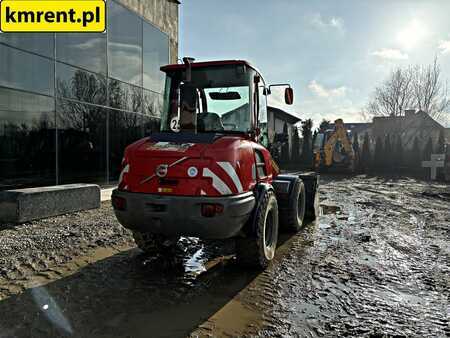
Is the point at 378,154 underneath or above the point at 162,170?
above

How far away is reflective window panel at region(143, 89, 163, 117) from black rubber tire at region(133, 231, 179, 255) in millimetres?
10428

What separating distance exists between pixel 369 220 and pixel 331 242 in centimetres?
224

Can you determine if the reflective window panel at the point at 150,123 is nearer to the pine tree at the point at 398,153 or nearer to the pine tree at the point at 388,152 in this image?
the pine tree at the point at 388,152

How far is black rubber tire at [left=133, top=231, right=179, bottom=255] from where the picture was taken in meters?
4.70

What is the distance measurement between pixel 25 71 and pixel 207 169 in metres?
8.00

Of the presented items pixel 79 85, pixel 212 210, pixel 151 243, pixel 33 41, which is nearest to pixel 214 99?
pixel 212 210

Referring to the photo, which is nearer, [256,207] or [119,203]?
[119,203]

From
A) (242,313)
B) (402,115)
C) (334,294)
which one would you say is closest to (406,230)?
(334,294)

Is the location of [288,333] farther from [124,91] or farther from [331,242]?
[124,91]

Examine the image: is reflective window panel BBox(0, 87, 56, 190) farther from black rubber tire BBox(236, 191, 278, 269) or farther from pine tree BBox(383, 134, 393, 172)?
pine tree BBox(383, 134, 393, 172)

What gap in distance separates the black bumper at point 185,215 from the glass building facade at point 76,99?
264 inches

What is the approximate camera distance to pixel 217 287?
3.83 metres

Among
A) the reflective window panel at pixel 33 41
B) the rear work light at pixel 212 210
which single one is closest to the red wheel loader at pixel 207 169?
the rear work light at pixel 212 210

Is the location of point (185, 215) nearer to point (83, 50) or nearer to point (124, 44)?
point (83, 50)
